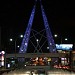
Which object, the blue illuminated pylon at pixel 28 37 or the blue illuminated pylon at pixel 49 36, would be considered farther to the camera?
the blue illuminated pylon at pixel 49 36

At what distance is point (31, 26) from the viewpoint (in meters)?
124

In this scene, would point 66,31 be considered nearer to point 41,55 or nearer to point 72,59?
point 41,55

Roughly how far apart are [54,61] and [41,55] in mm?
11963

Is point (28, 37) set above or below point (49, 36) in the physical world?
below

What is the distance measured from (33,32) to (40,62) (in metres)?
10.3

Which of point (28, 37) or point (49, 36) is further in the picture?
point (49, 36)

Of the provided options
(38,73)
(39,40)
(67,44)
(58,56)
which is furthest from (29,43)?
(38,73)

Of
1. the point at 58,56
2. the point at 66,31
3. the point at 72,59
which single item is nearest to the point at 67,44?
the point at 66,31

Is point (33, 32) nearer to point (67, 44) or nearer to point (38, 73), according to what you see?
point (67, 44)

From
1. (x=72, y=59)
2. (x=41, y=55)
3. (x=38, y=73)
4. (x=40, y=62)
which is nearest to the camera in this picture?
(x=38, y=73)

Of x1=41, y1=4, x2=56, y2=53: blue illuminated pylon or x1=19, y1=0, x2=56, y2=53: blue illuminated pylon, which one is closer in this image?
x1=19, y1=0, x2=56, y2=53: blue illuminated pylon

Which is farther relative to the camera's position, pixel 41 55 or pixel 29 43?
pixel 29 43

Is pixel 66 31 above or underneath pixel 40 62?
above

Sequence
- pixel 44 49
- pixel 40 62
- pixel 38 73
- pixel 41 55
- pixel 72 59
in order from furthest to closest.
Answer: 1. pixel 44 49
2. pixel 40 62
3. pixel 41 55
4. pixel 72 59
5. pixel 38 73
